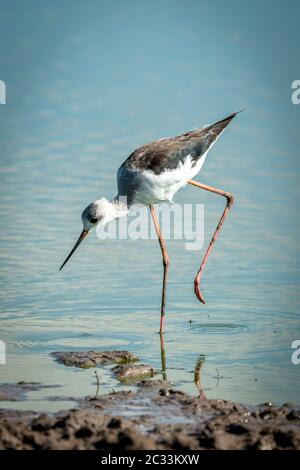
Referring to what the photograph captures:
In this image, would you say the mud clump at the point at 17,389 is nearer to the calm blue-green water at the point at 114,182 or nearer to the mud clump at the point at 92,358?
the calm blue-green water at the point at 114,182

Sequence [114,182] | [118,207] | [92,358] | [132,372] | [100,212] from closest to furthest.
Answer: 1. [132,372]
2. [92,358]
3. [100,212]
4. [118,207]
5. [114,182]

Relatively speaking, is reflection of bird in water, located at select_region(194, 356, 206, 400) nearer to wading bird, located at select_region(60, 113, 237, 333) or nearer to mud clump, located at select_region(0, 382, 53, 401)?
mud clump, located at select_region(0, 382, 53, 401)

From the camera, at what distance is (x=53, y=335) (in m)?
9.40

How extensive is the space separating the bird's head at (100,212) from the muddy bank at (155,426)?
3.32 m

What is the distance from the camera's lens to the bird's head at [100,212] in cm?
1043

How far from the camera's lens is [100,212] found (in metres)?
10.4

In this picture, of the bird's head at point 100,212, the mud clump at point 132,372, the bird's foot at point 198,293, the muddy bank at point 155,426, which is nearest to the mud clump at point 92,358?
the mud clump at point 132,372

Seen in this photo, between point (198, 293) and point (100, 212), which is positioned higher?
point (100, 212)

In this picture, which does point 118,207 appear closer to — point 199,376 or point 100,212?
point 100,212

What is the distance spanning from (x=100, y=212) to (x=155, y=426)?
13.5ft

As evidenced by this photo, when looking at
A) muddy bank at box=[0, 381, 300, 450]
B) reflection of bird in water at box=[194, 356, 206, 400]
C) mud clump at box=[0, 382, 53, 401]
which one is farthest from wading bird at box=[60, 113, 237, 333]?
muddy bank at box=[0, 381, 300, 450]

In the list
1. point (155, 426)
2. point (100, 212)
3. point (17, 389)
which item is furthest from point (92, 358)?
point (100, 212)

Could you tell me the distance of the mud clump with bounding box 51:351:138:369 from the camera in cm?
852
